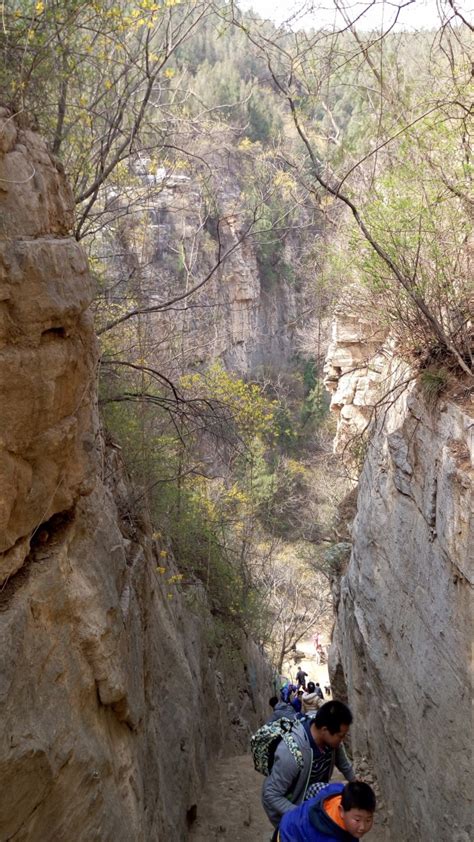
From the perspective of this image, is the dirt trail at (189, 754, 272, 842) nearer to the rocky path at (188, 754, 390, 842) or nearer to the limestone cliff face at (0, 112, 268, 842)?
the rocky path at (188, 754, 390, 842)

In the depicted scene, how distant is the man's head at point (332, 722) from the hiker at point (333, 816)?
0.44 m

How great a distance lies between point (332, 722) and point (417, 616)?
2.75 metres

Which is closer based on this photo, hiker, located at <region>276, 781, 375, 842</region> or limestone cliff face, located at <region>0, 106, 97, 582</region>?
hiker, located at <region>276, 781, 375, 842</region>

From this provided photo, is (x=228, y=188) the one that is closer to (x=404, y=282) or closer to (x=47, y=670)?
(x=404, y=282)

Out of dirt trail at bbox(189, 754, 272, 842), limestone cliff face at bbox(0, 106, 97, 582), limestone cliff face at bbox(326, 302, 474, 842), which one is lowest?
dirt trail at bbox(189, 754, 272, 842)

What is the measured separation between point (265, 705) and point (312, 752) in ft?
44.2

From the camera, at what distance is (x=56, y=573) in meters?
3.63

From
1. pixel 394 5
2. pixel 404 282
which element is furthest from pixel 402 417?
pixel 394 5

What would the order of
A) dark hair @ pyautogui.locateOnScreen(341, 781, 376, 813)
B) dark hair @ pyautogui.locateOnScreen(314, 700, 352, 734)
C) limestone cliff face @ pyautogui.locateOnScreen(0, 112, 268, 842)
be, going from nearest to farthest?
dark hair @ pyautogui.locateOnScreen(341, 781, 376, 813) → limestone cliff face @ pyautogui.locateOnScreen(0, 112, 268, 842) → dark hair @ pyautogui.locateOnScreen(314, 700, 352, 734)

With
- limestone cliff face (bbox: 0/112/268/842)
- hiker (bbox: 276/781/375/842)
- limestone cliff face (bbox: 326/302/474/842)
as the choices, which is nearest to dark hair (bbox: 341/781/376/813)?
hiker (bbox: 276/781/375/842)

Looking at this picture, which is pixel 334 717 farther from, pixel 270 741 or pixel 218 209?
pixel 218 209

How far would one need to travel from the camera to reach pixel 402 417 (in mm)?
6855

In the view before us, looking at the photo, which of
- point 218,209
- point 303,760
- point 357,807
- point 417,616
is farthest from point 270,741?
point 218,209

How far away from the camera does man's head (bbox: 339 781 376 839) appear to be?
2543 millimetres
